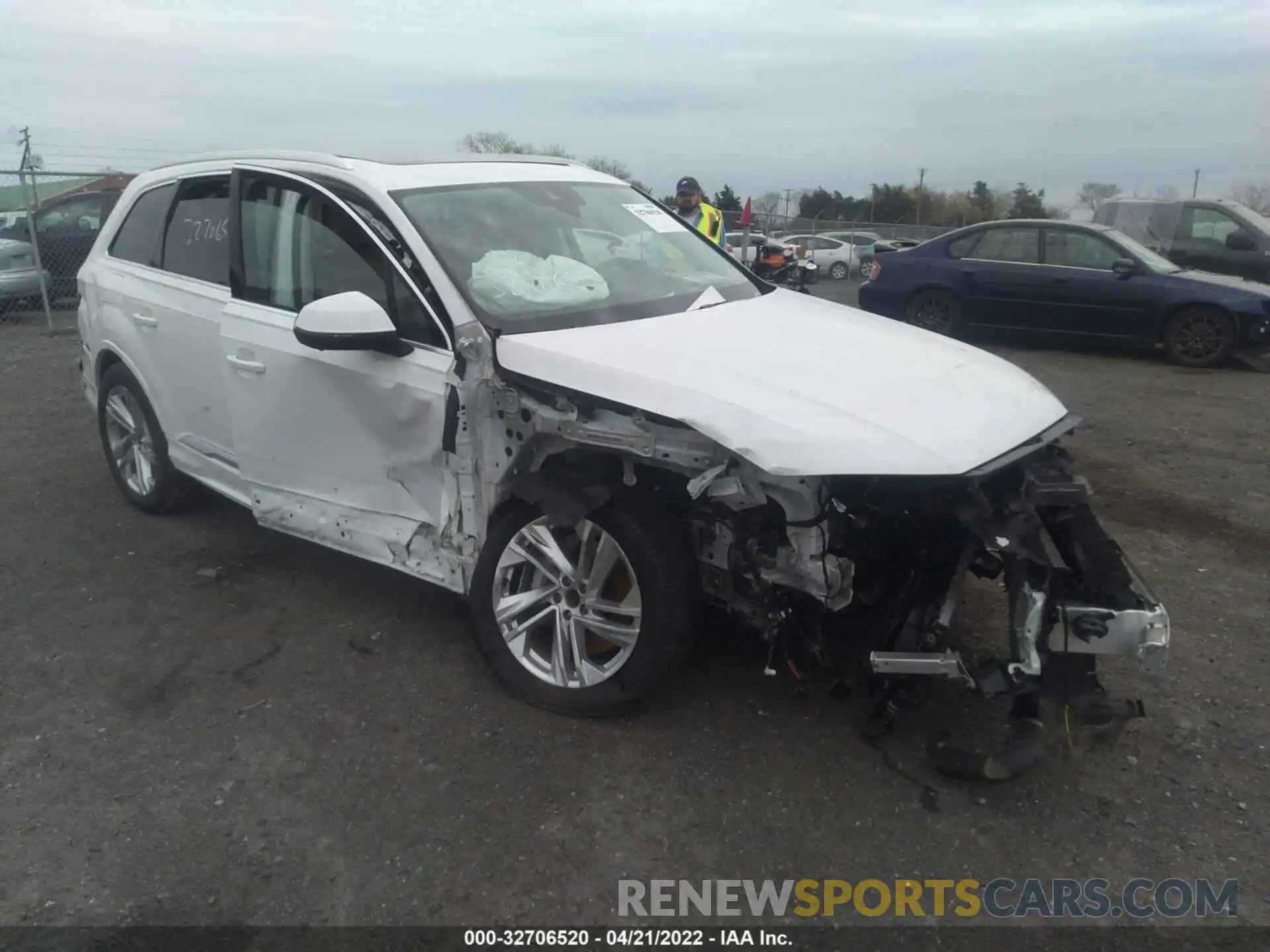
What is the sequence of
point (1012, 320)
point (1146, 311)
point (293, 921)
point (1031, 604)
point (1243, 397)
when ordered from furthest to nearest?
point (1012, 320) → point (1146, 311) → point (1243, 397) → point (1031, 604) → point (293, 921)

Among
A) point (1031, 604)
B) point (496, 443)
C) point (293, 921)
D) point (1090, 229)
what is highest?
point (1090, 229)

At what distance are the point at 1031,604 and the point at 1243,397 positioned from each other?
707 centimetres

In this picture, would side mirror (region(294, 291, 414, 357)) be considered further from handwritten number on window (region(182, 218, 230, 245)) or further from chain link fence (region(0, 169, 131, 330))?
chain link fence (region(0, 169, 131, 330))

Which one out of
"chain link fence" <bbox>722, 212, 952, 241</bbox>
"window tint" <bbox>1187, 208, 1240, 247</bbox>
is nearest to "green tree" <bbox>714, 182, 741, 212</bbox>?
"chain link fence" <bbox>722, 212, 952, 241</bbox>

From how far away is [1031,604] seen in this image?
273 cm

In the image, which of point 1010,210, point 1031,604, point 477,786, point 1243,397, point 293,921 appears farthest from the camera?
point 1010,210

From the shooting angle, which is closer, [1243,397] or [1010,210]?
[1243,397]

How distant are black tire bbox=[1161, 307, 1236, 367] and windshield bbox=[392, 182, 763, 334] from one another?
7.33 m

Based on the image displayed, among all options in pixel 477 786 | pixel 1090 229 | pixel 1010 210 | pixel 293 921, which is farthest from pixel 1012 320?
pixel 1010 210

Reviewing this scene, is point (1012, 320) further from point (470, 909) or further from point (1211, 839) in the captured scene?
point (470, 909)

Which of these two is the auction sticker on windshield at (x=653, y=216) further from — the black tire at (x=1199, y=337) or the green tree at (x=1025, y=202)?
the green tree at (x=1025, y=202)

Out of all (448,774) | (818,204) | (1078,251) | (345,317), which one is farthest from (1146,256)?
(818,204)

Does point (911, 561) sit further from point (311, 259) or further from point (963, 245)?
point (963, 245)

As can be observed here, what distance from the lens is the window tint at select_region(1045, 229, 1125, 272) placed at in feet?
33.8
